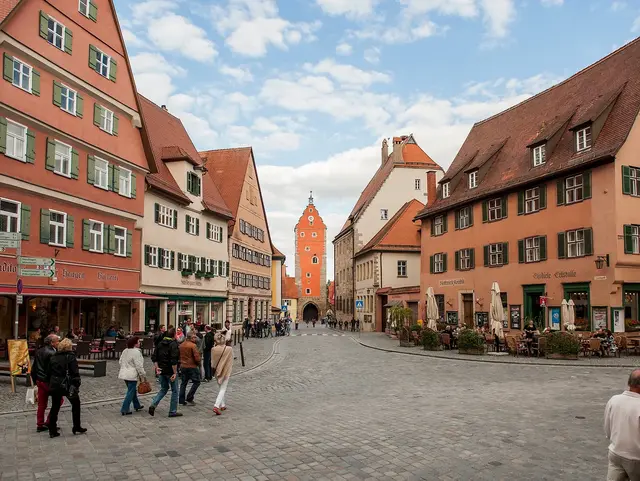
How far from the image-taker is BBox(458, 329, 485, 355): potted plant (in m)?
25.3

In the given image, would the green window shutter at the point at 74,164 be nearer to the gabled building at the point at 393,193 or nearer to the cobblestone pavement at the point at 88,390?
the cobblestone pavement at the point at 88,390

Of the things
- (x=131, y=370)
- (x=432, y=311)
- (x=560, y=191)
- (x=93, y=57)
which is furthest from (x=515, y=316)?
(x=131, y=370)

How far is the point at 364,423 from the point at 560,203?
21.9 metres

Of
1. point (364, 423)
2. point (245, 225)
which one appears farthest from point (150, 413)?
point (245, 225)

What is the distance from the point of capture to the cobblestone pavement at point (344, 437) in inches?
298

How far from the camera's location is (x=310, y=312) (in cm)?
10625

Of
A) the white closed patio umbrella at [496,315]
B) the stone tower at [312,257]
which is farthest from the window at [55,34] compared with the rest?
the stone tower at [312,257]

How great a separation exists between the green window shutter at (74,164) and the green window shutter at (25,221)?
2979mm

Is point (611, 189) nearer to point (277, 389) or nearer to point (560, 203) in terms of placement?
point (560, 203)

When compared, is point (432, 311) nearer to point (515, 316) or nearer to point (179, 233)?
point (515, 316)

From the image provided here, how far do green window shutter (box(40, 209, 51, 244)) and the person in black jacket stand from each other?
1317 cm

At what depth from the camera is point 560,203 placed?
28.8m

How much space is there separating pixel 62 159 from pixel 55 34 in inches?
187

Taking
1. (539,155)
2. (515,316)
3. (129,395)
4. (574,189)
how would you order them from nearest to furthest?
1. (129,395)
2. (574,189)
3. (539,155)
4. (515,316)
